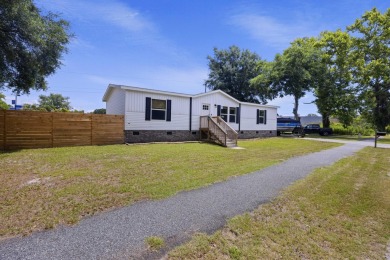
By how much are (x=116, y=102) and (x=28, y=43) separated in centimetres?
579

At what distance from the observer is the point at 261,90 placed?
31.3 metres

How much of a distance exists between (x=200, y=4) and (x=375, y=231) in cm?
1216

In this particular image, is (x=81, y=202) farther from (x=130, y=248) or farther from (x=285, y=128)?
(x=285, y=128)

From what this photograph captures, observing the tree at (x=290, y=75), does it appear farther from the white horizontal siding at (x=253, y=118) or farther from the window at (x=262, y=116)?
the window at (x=262, y=116)

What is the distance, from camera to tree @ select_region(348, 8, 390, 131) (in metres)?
26.2

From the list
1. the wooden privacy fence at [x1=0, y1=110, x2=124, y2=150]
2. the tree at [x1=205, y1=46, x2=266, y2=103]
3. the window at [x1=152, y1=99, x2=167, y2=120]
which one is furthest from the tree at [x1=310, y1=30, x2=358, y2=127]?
the wooden privacy fence at [x1=0, y1=110, x2=124, y2=150]

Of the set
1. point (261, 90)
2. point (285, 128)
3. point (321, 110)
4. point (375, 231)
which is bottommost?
point (375, 231)

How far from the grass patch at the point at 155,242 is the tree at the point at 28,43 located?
11.1 m

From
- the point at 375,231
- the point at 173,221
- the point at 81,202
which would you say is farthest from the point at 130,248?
the point at 375,231

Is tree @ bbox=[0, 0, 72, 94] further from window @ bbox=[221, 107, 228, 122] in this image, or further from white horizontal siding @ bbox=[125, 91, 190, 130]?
Answer: window @ bbox=[221, 107, 228, 122]

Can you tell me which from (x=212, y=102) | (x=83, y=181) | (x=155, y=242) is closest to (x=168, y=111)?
(x=212, y=102)

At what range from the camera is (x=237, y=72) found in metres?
34.6

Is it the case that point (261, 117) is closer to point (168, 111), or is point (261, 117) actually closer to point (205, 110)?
point (205, 110)

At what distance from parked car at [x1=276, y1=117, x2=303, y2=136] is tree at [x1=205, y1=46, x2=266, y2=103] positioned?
25.3 feet
